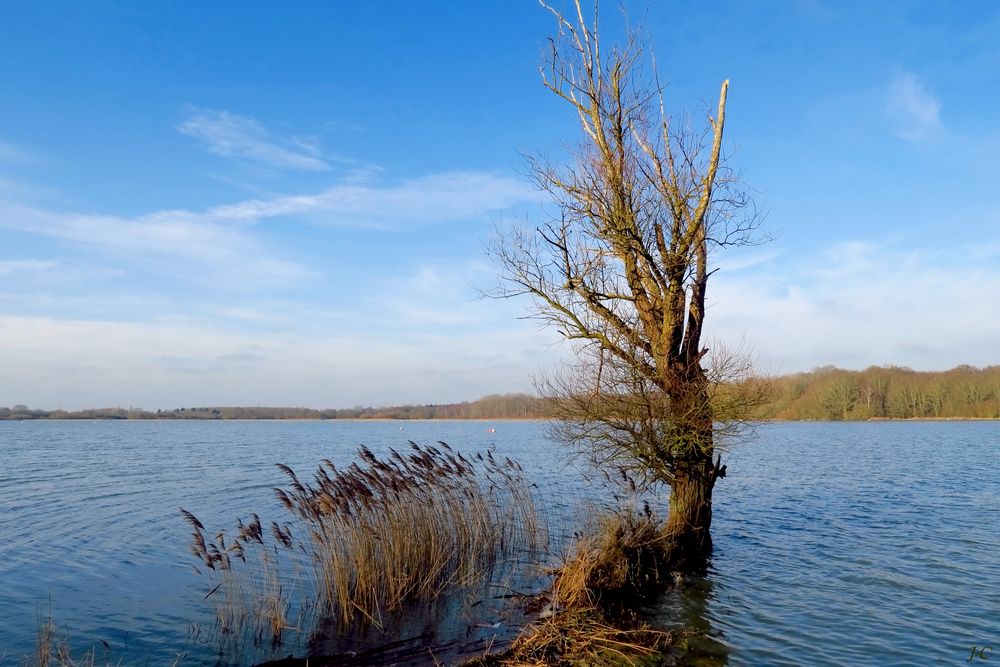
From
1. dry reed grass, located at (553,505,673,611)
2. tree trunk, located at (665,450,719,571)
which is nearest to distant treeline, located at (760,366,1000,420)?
tree trunk, located at (665,450,719,571)

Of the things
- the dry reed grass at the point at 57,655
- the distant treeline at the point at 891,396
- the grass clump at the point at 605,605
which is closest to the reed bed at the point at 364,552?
the dry reed grass at the point at 57,655

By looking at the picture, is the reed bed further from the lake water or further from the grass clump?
the grass clump

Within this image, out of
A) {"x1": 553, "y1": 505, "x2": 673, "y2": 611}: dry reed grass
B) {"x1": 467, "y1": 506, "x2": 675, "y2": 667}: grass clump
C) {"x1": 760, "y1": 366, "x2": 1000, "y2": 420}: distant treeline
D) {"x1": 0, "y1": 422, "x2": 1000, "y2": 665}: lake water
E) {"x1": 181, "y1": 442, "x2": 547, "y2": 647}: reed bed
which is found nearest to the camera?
{"x1": 467, "y1": 506, "x2": 675, "y2": 667}: grass clump

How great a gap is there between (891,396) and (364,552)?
102258 mm

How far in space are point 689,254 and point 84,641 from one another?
10.9m

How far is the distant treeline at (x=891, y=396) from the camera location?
8756 centimetres

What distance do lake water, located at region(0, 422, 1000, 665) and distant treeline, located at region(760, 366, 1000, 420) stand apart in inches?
2769

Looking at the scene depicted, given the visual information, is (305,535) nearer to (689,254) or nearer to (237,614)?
(237,614)

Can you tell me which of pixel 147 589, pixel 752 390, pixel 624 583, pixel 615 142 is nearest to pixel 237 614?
pixel 147 589

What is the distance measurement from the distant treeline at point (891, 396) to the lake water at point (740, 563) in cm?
7034

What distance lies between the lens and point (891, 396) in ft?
306

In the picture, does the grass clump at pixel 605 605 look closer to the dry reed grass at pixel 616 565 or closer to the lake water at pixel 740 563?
the dry reed grass at pixel 616 565

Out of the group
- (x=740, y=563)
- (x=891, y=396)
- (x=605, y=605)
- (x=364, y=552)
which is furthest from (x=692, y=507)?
(x=891, y=396)

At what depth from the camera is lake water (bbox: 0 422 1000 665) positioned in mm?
8367
